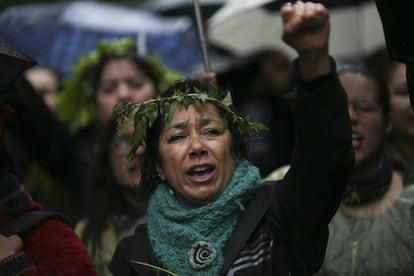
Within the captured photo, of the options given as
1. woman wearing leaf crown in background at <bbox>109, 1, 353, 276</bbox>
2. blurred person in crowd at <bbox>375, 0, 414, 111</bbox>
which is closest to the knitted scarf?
woman wearing leaf crown in background at <bbox>109, 1, 353, 276</bbox>

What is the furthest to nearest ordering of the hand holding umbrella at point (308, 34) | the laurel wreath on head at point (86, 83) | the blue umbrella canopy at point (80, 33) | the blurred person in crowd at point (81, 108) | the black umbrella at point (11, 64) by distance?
the blue umbrella canopy at point (80, 33) → the laurel wreath on head at point (86, 83) → the blurred person in crowd at point (81, 108) → the black umbrella at point (11, 64) → the hand holding umbrella at point (308, 34)

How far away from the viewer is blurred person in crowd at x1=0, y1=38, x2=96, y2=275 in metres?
3.88

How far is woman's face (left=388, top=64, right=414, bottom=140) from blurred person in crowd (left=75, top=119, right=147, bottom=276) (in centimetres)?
133

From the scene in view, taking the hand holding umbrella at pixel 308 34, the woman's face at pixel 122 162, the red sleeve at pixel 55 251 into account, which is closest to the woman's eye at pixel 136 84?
the woman's face at pixel 122 162

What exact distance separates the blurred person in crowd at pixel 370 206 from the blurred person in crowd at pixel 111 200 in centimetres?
104

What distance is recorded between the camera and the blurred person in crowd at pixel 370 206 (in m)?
4.56

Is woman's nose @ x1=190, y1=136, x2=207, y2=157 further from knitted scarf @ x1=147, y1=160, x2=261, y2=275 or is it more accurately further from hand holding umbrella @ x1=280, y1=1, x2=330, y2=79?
hand holding umbrella @ x1=280, y1=1, x2=330, y2=79

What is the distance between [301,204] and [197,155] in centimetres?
47

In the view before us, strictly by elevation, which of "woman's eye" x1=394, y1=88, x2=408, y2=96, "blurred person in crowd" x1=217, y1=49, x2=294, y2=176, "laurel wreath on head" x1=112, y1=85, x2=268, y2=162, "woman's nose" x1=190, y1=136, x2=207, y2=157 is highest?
"laurel wreath on head" x1=112, y1=85, x2=268, y2=162

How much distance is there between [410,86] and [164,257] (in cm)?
108

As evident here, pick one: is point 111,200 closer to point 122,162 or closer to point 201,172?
point 122,162

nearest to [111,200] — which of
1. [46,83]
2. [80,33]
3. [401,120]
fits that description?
[401,120]

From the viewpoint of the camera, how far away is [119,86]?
6.21 m

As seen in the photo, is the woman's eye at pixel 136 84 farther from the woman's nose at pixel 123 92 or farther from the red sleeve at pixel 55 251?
the red sleeve at pixel 55 251
